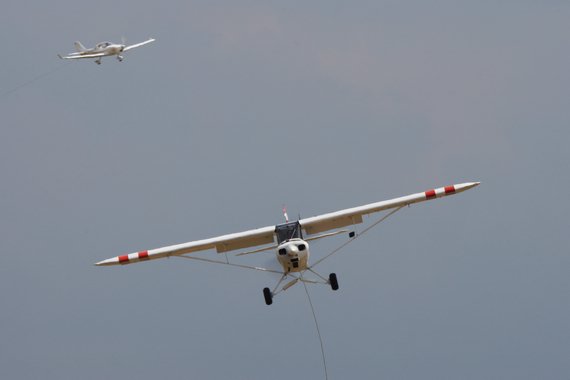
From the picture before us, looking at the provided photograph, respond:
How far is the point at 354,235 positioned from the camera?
4400 cm

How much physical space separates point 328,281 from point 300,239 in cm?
218

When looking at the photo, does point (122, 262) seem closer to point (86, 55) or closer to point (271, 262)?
point (271, 262)

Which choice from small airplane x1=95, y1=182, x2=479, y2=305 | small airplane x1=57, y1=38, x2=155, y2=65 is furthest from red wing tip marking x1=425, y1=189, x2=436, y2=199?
small airplane x1=57, y1=38, x2=155, y2=65

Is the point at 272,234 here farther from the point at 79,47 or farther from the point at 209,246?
the point at 79,47

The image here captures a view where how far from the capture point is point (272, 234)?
1764 inches

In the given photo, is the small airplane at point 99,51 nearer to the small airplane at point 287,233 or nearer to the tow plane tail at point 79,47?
the tow plane tail at point 79,47

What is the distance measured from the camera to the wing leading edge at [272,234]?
45.1 m

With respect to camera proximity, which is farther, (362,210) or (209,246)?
(209,246)

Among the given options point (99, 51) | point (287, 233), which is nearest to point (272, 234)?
point (287, 233)

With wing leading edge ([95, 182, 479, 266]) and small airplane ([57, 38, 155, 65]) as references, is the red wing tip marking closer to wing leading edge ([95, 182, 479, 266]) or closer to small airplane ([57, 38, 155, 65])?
wing leading edge ([95, 182, 479, 266])

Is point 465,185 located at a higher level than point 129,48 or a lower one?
lower

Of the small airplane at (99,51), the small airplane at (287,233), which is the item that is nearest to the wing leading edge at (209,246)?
the small airplane at (287,233)

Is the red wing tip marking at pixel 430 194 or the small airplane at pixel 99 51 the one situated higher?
the small airplane at pixel 99 51

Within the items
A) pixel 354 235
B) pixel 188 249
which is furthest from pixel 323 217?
pixel 188 249
